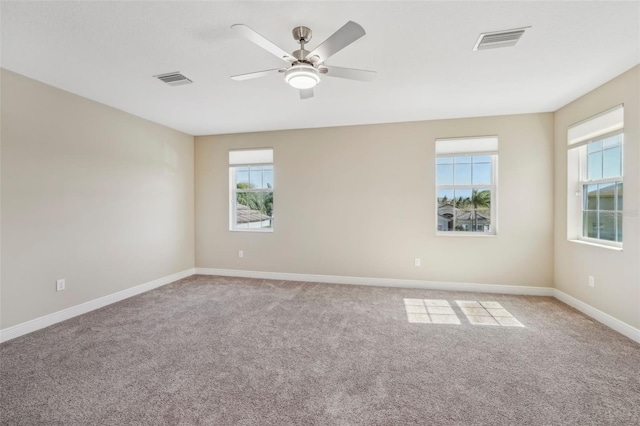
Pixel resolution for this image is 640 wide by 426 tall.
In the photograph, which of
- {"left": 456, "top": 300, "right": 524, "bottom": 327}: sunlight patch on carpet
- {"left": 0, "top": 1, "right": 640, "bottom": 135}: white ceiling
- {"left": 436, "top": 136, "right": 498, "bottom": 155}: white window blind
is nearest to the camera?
{"left": 0, "top": 1, "right": 640, "bottom": 135}: white ceiling

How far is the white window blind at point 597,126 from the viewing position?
9.87ft

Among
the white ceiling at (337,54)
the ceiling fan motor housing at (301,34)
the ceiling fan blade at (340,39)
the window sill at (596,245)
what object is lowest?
the window sill at (596,245)

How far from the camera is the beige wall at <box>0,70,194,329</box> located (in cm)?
283

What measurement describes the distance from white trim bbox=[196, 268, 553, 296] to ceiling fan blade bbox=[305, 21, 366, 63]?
3.49 m

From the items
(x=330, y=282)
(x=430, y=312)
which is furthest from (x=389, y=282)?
(x=430, y=312)

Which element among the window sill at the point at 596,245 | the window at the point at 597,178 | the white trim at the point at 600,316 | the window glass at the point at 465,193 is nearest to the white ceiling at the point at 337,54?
the window at the point at 597,178

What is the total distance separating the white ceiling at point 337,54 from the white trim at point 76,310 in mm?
2515

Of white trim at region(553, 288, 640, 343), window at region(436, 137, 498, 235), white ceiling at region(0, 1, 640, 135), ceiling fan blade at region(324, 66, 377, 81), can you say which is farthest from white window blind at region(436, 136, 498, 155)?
ceiling fan blade at region(324, 66, 377, 81)

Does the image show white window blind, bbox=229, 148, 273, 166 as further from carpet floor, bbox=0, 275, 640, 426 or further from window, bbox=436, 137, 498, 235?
window, bbox=436, 137, 498, 235

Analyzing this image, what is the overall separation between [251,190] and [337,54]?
3.24m

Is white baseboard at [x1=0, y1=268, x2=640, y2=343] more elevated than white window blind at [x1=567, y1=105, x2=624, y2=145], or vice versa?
white window blind at [x1=567, y1=105, x2=624, y2=145]

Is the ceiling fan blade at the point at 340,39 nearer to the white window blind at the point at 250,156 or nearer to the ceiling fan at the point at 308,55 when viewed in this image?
the ceiling fan at the point at 308,55

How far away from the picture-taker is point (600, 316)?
315 centimetres

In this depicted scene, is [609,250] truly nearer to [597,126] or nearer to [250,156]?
[597,126]
